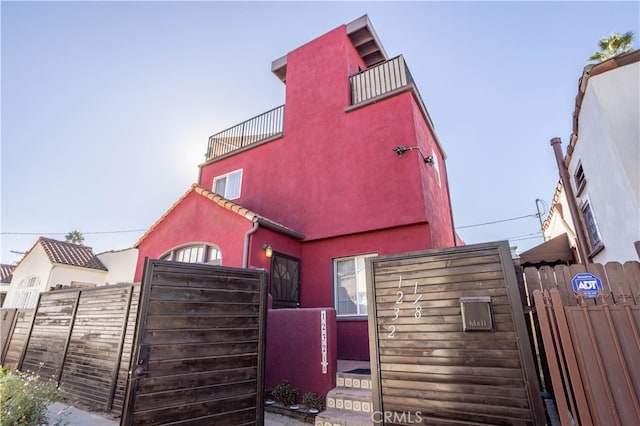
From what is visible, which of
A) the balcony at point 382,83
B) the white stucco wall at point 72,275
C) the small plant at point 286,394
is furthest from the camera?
the white stucco wall at point 72,275

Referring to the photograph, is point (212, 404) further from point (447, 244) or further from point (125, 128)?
point (125, 128)

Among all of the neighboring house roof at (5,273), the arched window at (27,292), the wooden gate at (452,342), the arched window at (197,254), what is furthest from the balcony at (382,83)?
the neighboring house roof at (5,273)

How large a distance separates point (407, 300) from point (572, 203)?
7.13 metres

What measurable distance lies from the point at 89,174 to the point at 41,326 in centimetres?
956

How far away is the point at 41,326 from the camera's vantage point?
25.9ft

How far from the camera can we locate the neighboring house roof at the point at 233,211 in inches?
308

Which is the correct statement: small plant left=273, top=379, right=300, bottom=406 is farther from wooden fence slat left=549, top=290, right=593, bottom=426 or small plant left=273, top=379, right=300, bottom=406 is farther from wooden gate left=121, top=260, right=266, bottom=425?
wooden fence slat left=549, top=290, right=593, bottom=426

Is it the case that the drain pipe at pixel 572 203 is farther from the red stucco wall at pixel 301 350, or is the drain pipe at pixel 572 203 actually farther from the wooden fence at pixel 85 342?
the wooden fence at pixel 85 342

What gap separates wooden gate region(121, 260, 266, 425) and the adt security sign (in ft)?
15.0

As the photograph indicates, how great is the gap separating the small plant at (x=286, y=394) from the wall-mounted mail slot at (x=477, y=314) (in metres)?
3.54

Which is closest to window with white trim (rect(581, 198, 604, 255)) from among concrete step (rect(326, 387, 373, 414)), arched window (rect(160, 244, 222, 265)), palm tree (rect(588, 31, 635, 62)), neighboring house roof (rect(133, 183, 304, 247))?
palm tree (rect(588, 31, 635, 62))

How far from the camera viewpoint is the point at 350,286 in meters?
8.30

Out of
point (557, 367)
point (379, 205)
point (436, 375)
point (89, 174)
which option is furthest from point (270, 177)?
point (89, 174)

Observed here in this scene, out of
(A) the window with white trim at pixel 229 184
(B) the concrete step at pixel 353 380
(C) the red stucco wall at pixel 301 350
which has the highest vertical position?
(A) the window with white trim at pixel 229 184
